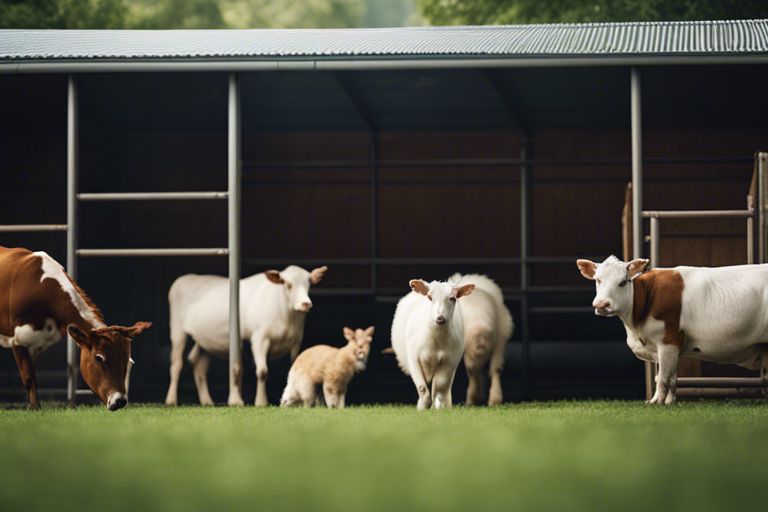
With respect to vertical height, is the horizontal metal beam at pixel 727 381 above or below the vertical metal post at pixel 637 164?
below

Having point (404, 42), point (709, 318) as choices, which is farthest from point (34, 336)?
point (709, 318)

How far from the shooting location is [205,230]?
21.7 metres

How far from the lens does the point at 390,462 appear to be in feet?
27.1

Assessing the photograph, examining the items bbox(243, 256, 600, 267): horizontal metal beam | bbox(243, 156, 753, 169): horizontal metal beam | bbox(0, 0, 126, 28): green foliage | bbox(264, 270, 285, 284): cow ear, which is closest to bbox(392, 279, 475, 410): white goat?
bbox(264, 270, 285, 284): cow ear

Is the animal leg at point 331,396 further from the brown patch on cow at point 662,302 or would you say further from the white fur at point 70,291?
the brown patch on cow at point 662,302

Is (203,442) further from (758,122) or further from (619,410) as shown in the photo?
(758,122)

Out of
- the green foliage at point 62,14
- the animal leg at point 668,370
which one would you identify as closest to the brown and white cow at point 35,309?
the animal leg at point 668,370

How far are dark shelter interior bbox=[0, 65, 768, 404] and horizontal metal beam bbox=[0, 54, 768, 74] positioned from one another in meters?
1.68

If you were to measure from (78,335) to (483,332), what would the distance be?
16.2 ft

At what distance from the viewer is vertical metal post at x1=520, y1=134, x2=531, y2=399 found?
19.2 m

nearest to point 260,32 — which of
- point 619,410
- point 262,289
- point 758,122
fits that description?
point 262,289

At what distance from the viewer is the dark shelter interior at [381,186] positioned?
63.4ft

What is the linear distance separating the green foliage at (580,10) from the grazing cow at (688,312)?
65.7 feet

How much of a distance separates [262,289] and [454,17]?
23875mm
